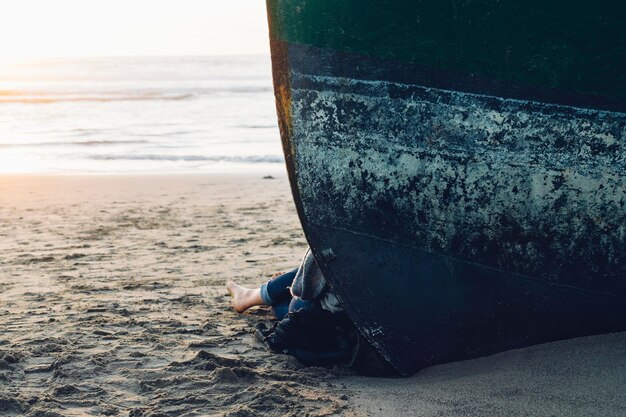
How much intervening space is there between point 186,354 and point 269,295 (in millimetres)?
700

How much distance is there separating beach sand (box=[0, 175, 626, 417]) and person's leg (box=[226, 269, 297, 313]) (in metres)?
0.08

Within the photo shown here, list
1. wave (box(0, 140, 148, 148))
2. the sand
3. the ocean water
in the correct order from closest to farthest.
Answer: the sand < the ocean water < wave (box(0, 140, 148, 148))

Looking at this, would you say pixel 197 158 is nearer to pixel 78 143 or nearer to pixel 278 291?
pixel 78 143

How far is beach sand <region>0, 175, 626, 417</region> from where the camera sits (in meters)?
2.83

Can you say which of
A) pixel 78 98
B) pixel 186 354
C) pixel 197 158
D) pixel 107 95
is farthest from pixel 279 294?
pixel 107 95

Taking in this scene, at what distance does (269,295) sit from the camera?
13.1ft

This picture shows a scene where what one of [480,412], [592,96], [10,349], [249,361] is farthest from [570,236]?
[10,349]

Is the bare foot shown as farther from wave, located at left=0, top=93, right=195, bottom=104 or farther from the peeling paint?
wave, located at left=0, top=93, right=195, bottom=104

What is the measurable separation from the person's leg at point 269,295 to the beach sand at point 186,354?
0.27ft

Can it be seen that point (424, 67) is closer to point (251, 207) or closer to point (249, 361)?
point (249, 361)

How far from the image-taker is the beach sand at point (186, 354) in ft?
9.27

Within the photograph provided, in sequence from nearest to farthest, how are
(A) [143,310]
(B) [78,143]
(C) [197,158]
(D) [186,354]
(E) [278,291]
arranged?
(D) [186,354] < (E) [278,291] < (A) [143,310] < (C) [197,158] < (B) [78,143]

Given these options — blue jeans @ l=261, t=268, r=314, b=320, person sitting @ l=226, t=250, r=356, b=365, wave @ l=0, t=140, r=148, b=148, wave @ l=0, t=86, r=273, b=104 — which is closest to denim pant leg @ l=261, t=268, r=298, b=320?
blue jeans @ l=261, t=268, r=314, b=320

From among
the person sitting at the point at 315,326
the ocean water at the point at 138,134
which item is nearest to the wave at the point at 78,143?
the ocean water at the point at 138,134
